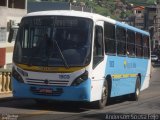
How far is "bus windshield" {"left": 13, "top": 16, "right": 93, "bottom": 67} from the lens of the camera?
1608 centimetres

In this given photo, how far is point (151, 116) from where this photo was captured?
15.7 metres

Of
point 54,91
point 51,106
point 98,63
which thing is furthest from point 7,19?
point 54,91

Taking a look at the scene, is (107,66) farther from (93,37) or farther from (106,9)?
(106,9)

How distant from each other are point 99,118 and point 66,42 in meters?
2.69

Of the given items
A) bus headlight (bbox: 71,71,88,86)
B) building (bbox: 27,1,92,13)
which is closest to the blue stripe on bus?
bus headlight (bbox: 71,71,88,86)

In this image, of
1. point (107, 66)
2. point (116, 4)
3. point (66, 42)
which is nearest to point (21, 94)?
point (66, 42)

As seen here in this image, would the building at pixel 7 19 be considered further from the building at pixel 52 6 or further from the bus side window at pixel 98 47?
the bus side window at pixel 98 47

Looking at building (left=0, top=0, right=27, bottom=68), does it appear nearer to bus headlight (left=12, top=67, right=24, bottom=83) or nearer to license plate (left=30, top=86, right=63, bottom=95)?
bus headlight (left=12, top=67, right=24, bottom=83)

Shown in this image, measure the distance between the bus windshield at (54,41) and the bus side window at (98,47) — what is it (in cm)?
35

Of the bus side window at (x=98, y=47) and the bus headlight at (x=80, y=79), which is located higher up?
the bus side window at (x=98, y=47)

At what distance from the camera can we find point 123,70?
66.6 feet

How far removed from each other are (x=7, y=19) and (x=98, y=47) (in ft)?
124

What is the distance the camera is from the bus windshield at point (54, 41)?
16.1 m

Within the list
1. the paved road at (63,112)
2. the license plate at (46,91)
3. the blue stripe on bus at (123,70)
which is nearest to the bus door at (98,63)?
the paved road at (63,112)
